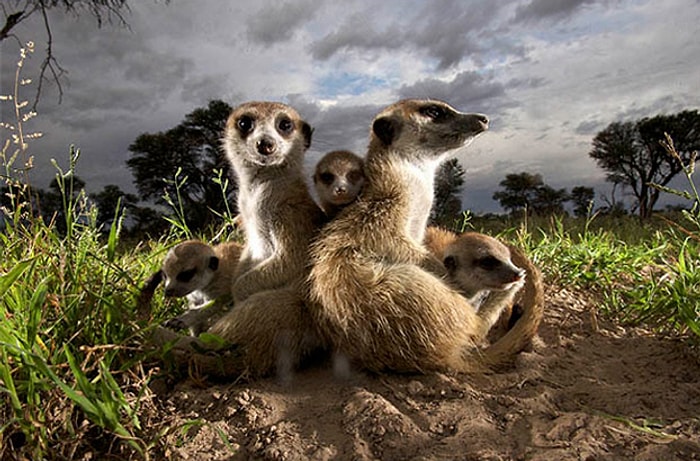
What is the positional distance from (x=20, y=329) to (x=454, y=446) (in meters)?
1.92

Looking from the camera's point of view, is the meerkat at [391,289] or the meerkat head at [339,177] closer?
the meerkat at [391,289]

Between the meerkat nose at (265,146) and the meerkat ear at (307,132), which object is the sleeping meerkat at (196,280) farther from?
the meerkat ear at (307,132)

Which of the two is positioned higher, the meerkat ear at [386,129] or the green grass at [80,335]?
the meerkat ear at [386,129]

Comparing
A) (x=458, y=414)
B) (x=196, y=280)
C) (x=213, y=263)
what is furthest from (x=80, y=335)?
(x=458, y=414)

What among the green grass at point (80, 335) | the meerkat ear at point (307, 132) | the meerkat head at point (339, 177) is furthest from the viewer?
the meerkat ear at point (307, 132)

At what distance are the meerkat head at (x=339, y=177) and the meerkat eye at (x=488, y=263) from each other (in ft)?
2.60

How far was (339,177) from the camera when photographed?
3.18 m

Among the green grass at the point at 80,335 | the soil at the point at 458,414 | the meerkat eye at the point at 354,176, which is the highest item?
the meerkat eye at the point at 354,176

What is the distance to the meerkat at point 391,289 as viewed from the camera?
9.25 feet

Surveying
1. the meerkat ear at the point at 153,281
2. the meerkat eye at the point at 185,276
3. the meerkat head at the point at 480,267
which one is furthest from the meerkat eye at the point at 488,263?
the meerkat ear at the point at 153,281

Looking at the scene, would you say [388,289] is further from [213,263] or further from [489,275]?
[213,263]

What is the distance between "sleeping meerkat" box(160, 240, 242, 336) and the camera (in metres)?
3.21

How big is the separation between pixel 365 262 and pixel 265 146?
95cm

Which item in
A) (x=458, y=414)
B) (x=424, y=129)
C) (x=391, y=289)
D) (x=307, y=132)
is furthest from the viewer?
(x=307, y=132)
